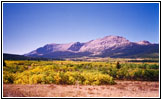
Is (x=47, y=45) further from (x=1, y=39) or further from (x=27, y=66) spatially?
(x=1, y=39)

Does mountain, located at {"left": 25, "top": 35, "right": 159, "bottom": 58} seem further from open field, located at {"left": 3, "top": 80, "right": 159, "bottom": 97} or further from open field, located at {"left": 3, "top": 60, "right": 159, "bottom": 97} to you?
open field, located at {"left": 3, "top": 80, "right": 159, "bottom": 97}

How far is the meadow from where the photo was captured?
30.5 feet

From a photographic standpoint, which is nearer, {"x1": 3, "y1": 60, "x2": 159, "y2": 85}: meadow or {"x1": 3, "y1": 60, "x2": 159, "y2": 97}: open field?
{"x1": 3, "y1": 60, "x2": 159, "y2": 97}: open field

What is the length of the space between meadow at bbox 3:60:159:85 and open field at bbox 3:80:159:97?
31 cm

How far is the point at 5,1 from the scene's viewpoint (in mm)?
8672

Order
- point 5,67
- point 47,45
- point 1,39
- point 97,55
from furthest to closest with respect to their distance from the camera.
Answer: point 97,55, point 47,45, point 5,67, point 1,39

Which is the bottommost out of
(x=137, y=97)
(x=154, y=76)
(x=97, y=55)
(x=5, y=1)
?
(x=137, y=97)

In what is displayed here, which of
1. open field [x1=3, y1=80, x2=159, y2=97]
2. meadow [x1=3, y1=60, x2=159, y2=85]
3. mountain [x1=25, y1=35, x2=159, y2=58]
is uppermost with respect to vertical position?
mountain [x1=25, y1=35, x2=159, y2=58]

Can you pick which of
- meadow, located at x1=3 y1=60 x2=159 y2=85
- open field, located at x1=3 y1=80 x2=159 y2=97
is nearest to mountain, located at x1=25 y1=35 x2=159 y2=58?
meadow, located at x1=3 y1=60 x2=159 y2=85

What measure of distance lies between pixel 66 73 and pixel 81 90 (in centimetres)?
132

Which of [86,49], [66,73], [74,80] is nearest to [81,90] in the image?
[74,80]

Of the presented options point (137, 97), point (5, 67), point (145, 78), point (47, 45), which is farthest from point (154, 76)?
point (5, 67)

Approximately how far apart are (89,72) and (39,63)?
274cm

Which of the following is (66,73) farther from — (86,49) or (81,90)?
(86,49)
